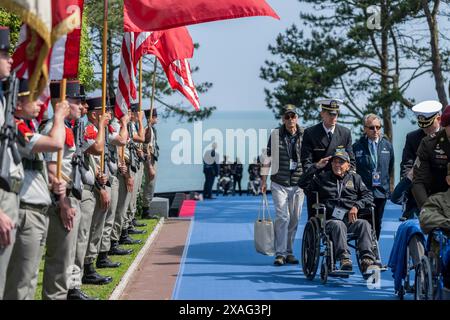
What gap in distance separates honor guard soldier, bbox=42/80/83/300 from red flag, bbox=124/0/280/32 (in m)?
1.94

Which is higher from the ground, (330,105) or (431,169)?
(330,105)

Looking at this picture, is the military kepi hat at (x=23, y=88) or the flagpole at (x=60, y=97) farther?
the flagpole at (x=60, y=97)

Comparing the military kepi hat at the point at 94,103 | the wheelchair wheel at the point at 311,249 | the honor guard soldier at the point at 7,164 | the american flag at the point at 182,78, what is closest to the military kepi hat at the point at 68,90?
the honor guard soldier at the point at 7,164

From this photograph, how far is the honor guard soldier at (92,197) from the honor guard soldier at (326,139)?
104 inches

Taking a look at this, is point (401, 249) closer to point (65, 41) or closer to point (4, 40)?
point (65, 41)

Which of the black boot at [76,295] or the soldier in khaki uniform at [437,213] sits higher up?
the soldier in khaki uniform at [437,213]

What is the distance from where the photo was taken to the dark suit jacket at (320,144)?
11883 millimetres

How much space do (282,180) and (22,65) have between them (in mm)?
5780

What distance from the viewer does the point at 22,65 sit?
24.8ft

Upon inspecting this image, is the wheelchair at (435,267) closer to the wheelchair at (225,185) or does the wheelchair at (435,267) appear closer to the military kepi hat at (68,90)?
the military kepi hat at (68,90)

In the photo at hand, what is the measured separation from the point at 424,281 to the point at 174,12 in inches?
159

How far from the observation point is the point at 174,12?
33.3 feet

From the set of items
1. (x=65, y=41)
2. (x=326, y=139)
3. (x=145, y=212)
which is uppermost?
(x=65, y=41)

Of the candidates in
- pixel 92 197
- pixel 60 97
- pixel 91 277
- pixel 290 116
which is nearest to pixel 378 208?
pixel 290 116
